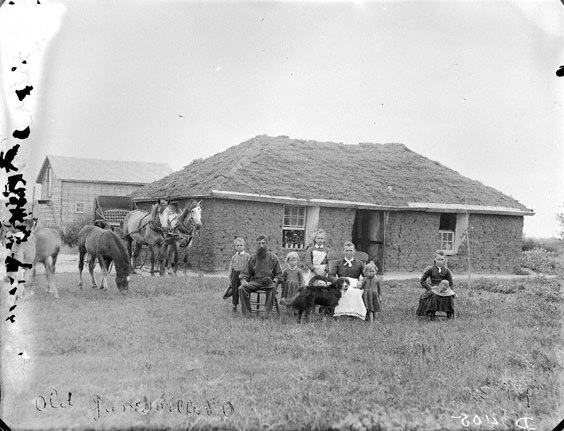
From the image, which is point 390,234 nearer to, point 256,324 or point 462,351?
point 462,351

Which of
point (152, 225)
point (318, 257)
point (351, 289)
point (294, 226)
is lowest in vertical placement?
point (351, 289)

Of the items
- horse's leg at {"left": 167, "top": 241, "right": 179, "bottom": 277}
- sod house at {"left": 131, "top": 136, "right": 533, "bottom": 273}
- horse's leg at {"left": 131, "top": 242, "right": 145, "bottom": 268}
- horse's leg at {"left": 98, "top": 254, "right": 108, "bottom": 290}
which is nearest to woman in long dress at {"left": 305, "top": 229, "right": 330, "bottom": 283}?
sod house at {"left": 131, "top": 136, "right": 533, "bottom": 273}

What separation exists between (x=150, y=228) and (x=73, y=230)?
2.95ft

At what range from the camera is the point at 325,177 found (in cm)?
566

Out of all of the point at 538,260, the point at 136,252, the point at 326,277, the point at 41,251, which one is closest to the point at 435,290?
the point at 538,260

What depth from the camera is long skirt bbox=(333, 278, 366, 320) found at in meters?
6.15

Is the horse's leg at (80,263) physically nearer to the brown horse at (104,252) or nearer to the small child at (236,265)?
the brown horse at (104,252)

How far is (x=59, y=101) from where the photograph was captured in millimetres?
4648

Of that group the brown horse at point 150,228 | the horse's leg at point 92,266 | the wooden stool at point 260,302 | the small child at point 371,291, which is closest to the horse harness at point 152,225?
the brown horse at point 150,228

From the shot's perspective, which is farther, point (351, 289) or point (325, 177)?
point (351, 289)

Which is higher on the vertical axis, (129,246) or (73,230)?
(73,230)

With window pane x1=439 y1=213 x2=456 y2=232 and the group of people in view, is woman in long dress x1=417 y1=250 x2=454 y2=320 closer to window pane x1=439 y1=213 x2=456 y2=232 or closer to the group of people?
the group of people

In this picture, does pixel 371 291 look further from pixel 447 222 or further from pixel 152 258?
pixel 152 258

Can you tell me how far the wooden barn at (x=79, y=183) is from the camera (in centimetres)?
477
